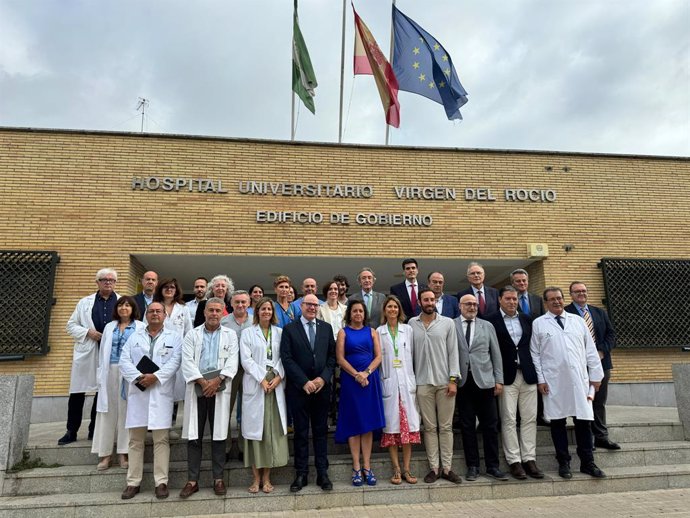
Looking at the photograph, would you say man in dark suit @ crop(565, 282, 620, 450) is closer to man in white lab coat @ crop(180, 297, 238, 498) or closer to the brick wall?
man in white lab coat @ crop(180, 297, 238, 498)

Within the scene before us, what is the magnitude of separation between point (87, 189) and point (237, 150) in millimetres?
3108

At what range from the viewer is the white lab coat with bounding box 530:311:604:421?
16.3ft

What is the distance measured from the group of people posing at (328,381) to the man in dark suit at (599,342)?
9cm

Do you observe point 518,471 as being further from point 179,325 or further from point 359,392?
point 179,325

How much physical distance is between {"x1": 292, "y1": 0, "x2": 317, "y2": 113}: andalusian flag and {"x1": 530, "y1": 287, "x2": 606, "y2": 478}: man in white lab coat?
350 inches

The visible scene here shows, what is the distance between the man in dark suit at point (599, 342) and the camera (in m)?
5.54

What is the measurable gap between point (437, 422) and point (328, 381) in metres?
1.30

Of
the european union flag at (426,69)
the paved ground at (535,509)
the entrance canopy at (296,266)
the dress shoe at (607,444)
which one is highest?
the european union flag at (426,69)

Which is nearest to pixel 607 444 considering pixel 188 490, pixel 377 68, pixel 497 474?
pixel 497 474

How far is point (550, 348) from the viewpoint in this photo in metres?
5.16

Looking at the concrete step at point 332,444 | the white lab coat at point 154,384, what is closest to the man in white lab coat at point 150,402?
the white lab coat at point 154,384

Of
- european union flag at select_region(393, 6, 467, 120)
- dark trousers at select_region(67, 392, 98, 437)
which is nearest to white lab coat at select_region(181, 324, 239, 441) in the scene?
dark trousers at select_region(67, 392, 98, 437)

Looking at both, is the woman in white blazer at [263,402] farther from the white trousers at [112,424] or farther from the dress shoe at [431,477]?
the dress shoe at [431,477]

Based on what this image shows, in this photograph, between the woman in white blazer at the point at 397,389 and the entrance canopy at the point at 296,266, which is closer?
the woman in white blazer at the point at 397,389
